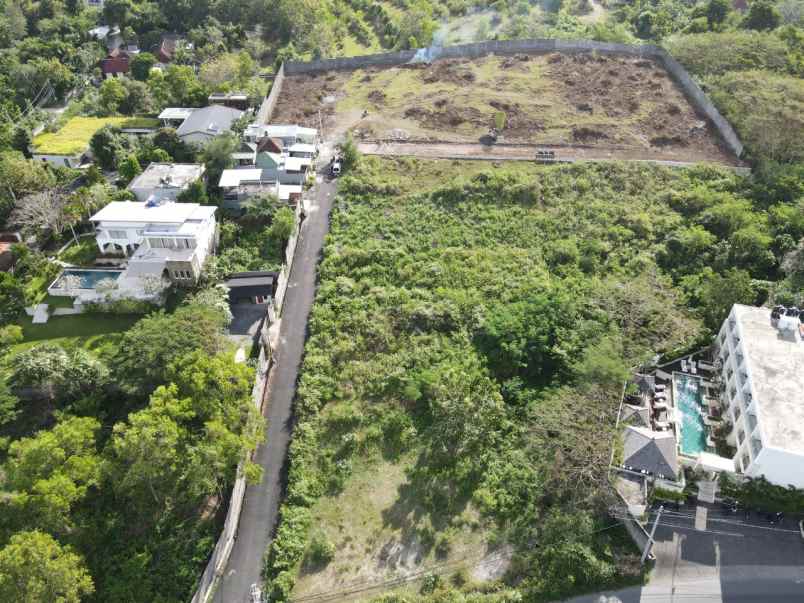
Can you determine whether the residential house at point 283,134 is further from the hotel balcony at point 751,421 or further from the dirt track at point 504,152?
the hotel balcony at point 751,421

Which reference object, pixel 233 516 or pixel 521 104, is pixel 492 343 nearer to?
pixel 233 516

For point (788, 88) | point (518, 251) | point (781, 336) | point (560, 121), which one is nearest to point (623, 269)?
point (518, 251)

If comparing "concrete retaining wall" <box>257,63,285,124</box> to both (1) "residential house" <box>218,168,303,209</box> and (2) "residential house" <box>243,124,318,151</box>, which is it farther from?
(1) "residential house" <box>218,168,303,209</box>

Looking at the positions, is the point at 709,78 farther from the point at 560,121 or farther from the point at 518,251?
the point at 518,251

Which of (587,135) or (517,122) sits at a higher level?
(587,135)

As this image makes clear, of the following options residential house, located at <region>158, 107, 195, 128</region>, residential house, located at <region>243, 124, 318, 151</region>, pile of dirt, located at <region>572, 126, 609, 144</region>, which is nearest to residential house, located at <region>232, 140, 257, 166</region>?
residential house, located at <region>243, 124, 318, 151</region>

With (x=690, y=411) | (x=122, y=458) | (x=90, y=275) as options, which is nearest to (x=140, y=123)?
(x=90, y=275)
